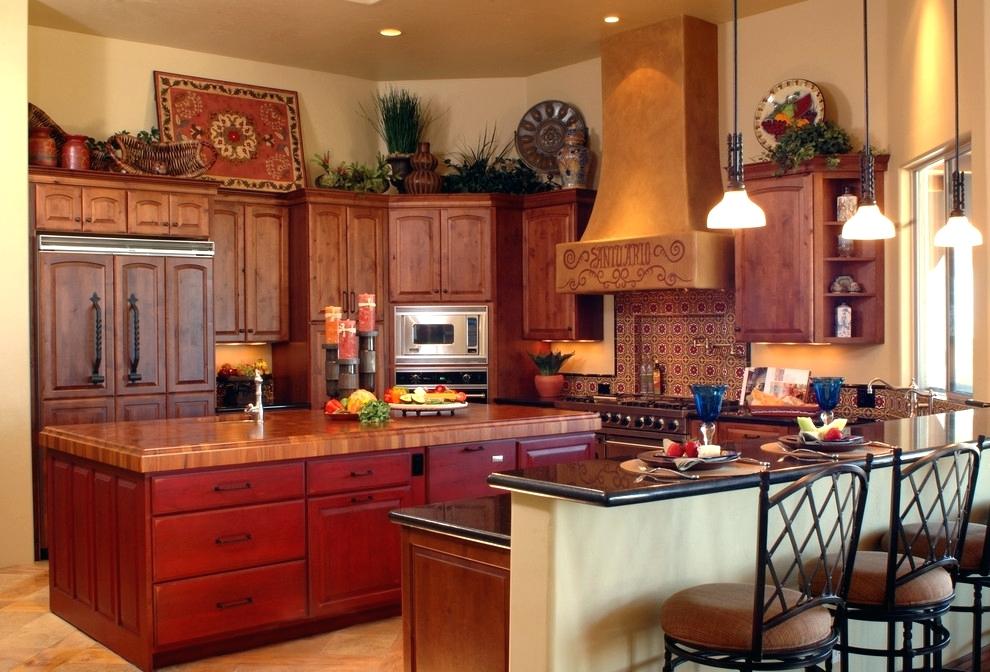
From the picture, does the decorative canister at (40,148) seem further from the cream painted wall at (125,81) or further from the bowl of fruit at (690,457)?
the bowl of fruit at (690,457)

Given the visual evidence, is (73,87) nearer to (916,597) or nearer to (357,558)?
(357,558)

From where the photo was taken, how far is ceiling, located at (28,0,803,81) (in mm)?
6758

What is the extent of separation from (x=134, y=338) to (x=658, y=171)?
3.51 metres

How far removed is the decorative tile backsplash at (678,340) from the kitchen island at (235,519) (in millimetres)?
2323

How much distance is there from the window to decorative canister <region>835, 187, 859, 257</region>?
33cm

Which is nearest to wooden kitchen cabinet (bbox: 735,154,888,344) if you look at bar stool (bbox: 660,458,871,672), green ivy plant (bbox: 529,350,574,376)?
green ivy plant (bbox: 529,350,574,376)

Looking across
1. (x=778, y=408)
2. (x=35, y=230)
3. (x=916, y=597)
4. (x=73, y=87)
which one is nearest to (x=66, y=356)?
(x=35, y=230)

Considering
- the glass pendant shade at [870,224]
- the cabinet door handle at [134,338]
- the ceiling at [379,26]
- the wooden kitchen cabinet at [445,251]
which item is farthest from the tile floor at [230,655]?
the ceiling at [379,26]

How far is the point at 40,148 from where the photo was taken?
262 inches

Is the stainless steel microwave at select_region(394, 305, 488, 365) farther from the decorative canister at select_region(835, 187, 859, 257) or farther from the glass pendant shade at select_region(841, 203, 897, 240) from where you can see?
the glass pendant shade at select_region(841, 203, 897, 240)

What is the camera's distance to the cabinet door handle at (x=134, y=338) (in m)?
6.78

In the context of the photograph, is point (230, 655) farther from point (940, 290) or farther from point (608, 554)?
point (940, 290)

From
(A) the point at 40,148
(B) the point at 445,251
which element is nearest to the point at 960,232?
(B) the point at 445,251

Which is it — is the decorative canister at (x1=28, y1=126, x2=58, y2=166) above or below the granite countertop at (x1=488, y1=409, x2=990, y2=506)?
above
